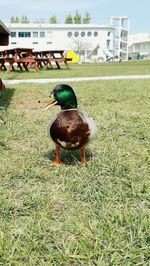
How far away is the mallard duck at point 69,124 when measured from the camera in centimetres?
271

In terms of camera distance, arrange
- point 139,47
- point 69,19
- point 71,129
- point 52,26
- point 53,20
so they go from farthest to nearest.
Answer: point 139,47 → point 53,20 → point 69,19 → point 52,26 → point 71,129

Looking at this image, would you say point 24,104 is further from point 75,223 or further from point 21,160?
point 75,223

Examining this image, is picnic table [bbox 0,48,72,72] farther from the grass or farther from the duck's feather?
the duck's feather

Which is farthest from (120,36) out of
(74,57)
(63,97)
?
(63,97)

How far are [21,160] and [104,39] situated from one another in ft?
286

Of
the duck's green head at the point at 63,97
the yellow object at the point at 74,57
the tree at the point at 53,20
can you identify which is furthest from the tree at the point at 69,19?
the duck's green head at the point at 63,97

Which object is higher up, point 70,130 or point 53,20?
point 70,130

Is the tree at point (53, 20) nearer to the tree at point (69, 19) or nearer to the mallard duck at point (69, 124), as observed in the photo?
the tree at point (69, 19)

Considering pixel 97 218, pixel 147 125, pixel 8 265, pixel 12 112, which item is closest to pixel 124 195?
pixel 97 218

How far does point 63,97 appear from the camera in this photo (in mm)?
2744

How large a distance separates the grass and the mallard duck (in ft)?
0.74

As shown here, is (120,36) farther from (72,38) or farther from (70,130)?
(70,130)

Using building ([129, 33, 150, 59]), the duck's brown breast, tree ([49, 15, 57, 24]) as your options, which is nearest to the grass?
the duck's brown breast

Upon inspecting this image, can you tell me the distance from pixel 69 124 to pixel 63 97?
218mm
